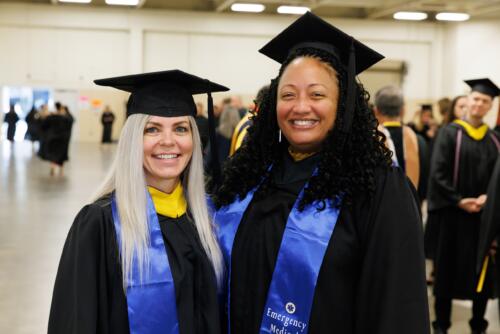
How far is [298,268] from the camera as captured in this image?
7.33 ft

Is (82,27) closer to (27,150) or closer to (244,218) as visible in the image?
(27,150)

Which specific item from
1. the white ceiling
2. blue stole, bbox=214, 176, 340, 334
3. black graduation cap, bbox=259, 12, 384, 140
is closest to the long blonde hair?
blue stole, bbox=214, 176, 340, 334

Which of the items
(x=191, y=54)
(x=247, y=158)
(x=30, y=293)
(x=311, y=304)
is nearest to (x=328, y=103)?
(x=247, y=158)

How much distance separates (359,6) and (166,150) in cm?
2252

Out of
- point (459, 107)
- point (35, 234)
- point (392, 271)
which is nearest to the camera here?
point (392, 271)

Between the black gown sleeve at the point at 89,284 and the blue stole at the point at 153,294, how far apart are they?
0.03 meters

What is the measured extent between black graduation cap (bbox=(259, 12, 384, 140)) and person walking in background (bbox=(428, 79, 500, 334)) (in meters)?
3.12

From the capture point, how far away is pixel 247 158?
2555mm

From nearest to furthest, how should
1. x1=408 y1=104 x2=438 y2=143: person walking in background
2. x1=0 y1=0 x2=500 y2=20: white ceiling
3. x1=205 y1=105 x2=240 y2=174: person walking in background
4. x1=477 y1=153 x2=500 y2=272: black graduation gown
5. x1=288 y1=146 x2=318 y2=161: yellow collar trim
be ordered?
x1=288 y1=146 x2=318 y2=161: yellow collar trim < x1=477 y1=153 x2=500 y2=272: black graduation gown < x1=205 y1=105 x2=240 y2=174: person walking in background < x1=408 y1=104 x2=438 y2=143: person walking in background < x1=0 y1=0 x2=500 y2=20: white ceiling

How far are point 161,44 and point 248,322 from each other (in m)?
A: 24.5

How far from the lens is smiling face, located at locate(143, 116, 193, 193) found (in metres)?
2.39

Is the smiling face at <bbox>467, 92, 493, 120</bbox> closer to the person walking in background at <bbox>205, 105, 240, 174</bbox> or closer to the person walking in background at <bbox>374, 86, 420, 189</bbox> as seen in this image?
the person walking in background at <bbox>374, 86, 420, 189</bbox>

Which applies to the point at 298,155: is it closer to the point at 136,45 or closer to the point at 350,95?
the point at 350,95

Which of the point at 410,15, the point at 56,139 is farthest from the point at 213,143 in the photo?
the point at 410,15
